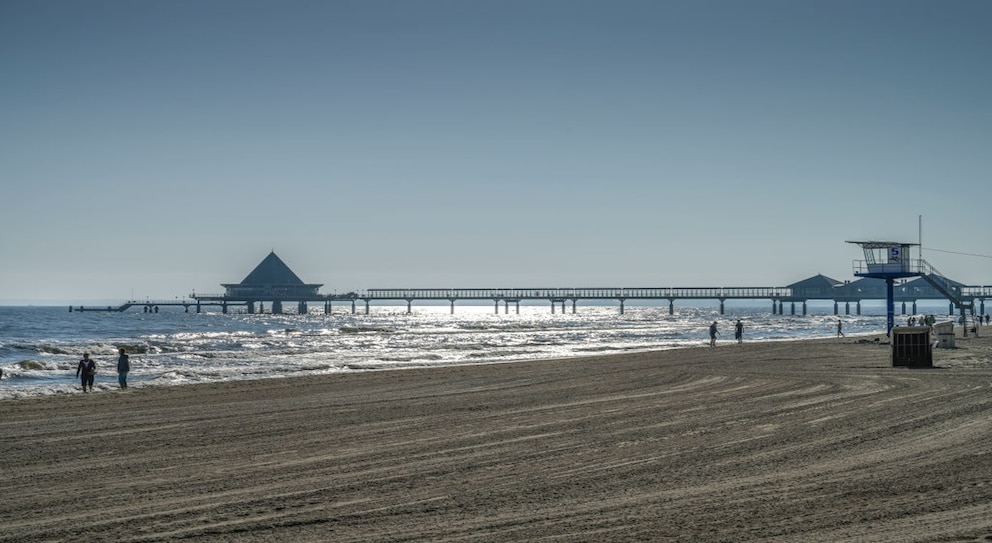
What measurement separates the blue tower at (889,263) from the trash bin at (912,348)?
22.1 metres

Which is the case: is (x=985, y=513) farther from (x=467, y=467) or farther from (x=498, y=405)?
(x=498, y=405)

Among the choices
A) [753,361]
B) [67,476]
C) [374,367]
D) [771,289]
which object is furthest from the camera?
[771,289]

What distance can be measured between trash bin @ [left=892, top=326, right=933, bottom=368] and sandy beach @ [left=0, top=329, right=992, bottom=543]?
15.8 ft

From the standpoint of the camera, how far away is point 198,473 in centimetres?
997

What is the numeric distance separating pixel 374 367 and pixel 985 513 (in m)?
25.0

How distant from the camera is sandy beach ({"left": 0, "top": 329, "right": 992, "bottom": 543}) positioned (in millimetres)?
7418

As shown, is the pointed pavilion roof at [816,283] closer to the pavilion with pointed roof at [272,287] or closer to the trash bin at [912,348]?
the pavilion with pointed roof at [272,287]

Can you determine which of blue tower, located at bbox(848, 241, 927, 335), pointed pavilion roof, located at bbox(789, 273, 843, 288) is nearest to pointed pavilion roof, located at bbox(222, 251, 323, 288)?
pointed pavilion roof, located at bbox(789, 273, 843, 288)

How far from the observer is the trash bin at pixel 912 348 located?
2377 cm

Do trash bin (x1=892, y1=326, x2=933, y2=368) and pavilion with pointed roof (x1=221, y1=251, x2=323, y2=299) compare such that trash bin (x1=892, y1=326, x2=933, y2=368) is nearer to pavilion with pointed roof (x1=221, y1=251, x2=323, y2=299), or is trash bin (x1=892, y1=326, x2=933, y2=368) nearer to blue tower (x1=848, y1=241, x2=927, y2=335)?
blue tower (x1=848, y1=241, x2=927, y2=335)

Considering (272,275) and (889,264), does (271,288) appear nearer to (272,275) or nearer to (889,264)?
(272,275)

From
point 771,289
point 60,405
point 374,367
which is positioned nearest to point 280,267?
point 771,289

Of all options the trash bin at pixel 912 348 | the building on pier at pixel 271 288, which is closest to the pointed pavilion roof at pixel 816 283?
the building on pier at pixel 271 288

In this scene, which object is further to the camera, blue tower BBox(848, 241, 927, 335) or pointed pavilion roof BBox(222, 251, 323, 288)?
pointed pavilion roof BBox(222, 251, 323, 288)
